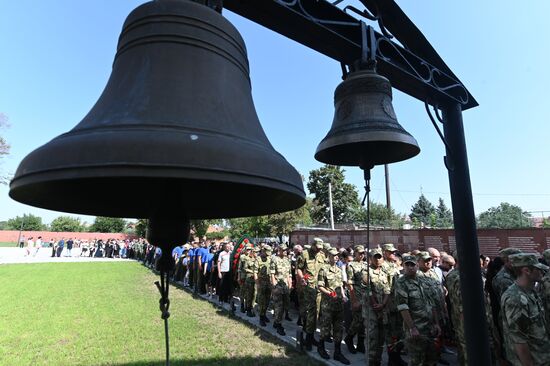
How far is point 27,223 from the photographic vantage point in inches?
3241

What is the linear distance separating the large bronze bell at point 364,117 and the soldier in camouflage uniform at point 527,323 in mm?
2060

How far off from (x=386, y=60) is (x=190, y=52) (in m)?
1.93

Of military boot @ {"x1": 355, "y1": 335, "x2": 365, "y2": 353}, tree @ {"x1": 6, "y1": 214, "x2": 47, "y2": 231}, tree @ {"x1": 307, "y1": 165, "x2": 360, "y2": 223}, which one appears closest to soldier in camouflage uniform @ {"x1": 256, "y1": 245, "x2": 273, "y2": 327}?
military boot @ {"x1": 355, "y1": 335, "x2": 365, "y2": 353}

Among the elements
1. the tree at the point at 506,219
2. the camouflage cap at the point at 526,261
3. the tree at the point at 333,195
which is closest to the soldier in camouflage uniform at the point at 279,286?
the camouflage cap at the point at 526,261

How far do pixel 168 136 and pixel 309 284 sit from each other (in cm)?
623

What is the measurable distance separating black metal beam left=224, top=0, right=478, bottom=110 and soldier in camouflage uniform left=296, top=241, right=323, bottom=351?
4.25 metres

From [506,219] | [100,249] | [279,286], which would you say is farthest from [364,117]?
[100,249]

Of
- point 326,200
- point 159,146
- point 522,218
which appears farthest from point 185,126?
point 326,200

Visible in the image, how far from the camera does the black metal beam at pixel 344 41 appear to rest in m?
2.27

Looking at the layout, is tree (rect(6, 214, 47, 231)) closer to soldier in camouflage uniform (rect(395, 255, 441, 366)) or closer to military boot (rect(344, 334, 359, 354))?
military boot (rect(344, 334, 359, 354))

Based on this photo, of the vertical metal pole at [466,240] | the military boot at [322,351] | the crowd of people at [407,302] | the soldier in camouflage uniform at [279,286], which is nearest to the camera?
the vertical metal pole at [466,240]

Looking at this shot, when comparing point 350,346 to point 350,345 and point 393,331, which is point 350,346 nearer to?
point 350,345

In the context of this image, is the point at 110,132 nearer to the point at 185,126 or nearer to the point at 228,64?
the point at 185,126

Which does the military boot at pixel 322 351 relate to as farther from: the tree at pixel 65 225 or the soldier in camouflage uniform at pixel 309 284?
the tree at pixel 65 225
